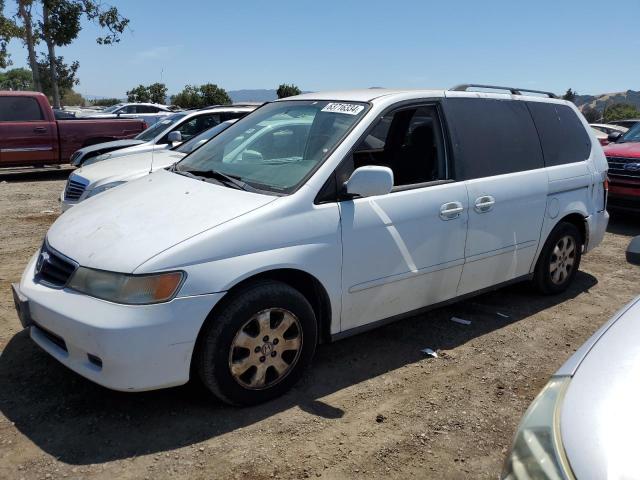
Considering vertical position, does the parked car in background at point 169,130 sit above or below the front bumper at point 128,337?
above

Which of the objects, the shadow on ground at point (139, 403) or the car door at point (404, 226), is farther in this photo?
the car door at point (404, 226)

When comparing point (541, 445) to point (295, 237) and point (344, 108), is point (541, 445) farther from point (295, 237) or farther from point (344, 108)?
point (344, 108)

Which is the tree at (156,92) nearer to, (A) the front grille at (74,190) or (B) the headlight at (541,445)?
(A) the front grille at (74,190)

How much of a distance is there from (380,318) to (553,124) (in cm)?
262

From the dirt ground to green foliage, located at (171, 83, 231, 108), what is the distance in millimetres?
28743

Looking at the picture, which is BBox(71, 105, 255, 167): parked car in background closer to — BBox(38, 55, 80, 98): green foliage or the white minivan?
the white minivan

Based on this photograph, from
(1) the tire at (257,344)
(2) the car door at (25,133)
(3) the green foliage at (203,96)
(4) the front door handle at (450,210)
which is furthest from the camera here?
(3) the green foliage at (203,96)

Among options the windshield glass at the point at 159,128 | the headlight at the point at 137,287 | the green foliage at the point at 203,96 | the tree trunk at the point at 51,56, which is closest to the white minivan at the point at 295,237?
the headlight at the point at 137,287

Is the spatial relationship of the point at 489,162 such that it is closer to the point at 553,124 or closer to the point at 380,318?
the point at 553,124

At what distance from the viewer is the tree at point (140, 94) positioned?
115 ft

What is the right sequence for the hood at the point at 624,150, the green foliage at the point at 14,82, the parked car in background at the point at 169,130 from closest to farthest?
the hood at the point at 624,150 < the parked car in background at the point at 169,130 < the green foliage at the point at 14,82

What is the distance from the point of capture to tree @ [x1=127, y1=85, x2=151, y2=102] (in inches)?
1384

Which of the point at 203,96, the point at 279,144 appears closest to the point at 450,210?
the point at 279,144

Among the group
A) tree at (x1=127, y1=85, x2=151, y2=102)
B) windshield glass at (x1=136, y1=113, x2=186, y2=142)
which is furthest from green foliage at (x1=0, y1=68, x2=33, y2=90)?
windshield glass at (x1=136, y1=113, x2=186, y2=142)
